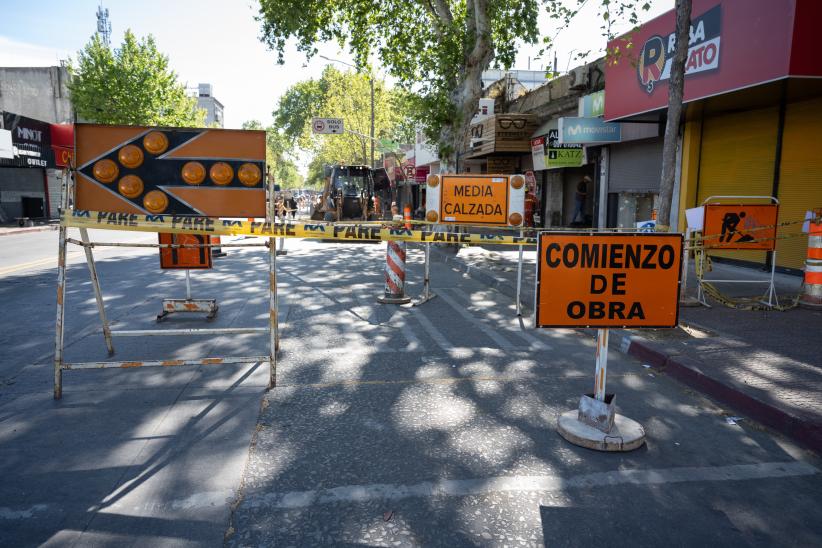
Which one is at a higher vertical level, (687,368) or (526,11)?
(526,11)

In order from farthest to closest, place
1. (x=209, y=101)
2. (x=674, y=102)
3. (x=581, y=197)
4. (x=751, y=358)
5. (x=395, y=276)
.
→ (x=209, y=101)
(x=581, y=197)
(x=395, y=276)
(x=674, y=102)
(x=751, y=358)

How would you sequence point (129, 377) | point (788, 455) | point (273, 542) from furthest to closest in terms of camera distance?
point (129, 377) < point (788, 455) < point (273, 542)

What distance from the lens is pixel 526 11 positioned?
57.2 feet

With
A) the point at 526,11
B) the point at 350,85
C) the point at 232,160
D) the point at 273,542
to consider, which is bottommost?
the point at 273,542

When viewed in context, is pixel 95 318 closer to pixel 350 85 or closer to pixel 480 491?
pixel 480 491

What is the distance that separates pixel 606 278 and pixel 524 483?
1.54 meters

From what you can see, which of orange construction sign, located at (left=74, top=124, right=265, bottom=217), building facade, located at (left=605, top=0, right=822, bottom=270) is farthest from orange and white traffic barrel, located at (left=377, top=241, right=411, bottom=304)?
building facade, located at (left=605, top=0, right=822, bottom=270)

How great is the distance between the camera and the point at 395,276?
29.1 feet

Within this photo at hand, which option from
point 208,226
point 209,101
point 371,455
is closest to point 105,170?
point 208,226

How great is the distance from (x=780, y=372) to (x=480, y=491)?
3494 mm

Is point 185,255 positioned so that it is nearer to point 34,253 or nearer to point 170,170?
point 170,170

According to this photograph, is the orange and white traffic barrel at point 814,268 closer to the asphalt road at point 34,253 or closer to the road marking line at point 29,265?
the asphalt road at point 34,253

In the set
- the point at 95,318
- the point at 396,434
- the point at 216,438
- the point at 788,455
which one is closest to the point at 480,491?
the point at 396,434

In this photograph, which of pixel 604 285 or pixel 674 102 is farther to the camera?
pixel 674 102
